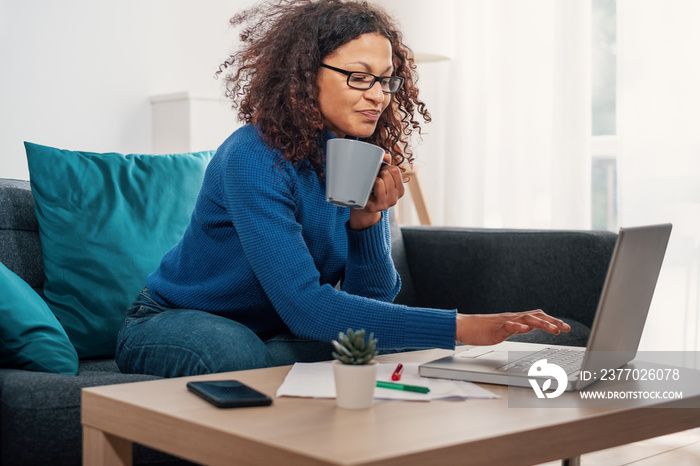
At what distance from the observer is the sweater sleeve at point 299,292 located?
1243 millimetres

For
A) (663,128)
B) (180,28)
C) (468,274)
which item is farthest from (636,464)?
(180,28)

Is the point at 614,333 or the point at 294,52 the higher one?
the point at 294,52

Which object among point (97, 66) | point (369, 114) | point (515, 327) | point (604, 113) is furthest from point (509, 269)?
point (97, 66)

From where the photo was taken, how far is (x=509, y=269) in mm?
2098

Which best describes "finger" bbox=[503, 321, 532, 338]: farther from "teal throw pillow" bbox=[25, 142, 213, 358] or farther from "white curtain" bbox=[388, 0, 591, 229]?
"white curtain" bbox=[388, 0, 591, 229]

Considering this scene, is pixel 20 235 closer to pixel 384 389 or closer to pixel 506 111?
pixel 384 389

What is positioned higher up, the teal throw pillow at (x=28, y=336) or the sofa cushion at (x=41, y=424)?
the teal throw pillow at (x=28, y=336)

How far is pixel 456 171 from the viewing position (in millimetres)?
3248

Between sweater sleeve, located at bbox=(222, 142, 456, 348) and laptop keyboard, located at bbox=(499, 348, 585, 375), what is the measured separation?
12cm

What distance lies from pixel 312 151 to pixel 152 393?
63 centimetres

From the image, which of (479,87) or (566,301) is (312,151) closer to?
(566,301)

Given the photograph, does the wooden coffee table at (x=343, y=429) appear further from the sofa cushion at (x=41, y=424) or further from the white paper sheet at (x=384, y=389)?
the sofa cushion at (x=41, y=424)

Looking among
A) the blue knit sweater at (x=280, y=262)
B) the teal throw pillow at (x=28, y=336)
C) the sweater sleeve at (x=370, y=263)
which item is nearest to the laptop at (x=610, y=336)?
the blue knit sweater at (x=280, y=262)

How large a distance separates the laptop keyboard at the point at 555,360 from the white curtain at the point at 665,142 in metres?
1.43
